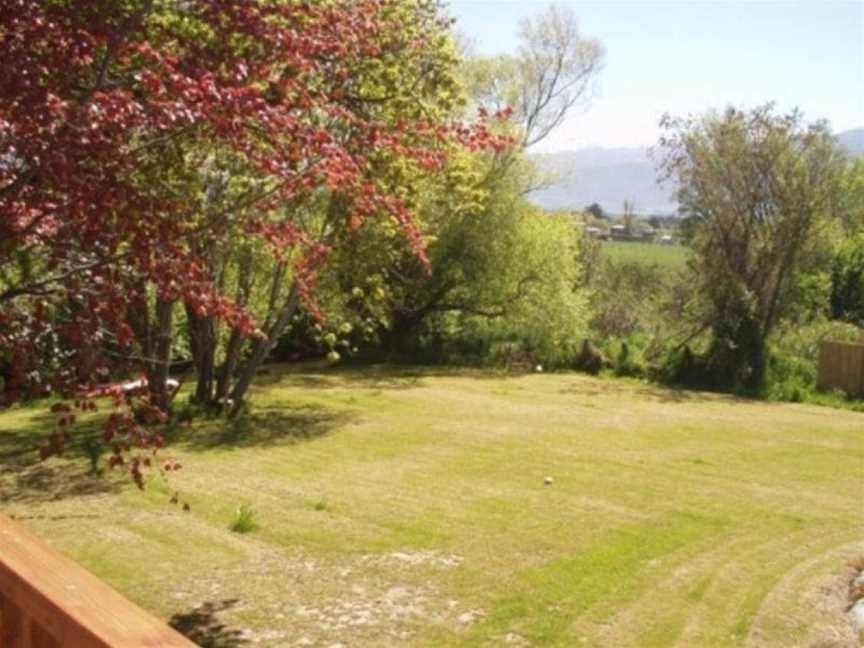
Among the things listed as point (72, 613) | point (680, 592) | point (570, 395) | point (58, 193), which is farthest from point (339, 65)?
point (570, 395)

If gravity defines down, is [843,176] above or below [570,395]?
above

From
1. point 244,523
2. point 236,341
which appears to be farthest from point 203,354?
point 244,523

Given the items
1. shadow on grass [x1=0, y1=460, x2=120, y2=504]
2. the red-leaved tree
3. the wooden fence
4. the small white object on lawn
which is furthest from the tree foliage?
the red-leaved tree

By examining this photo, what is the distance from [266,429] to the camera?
14594mm

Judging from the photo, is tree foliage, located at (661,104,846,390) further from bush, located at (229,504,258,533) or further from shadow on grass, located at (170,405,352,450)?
bush, located at (229,504,258,533)

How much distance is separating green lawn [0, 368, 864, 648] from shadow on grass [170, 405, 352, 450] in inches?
3.3

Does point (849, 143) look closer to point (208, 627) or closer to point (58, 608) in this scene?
point (208, 627)

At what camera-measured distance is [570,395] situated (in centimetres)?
1988

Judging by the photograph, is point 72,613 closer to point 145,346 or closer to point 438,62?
point 438,62

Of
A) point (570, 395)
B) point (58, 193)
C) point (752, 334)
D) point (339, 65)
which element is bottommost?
point (570, 395)

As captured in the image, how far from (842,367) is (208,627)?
17392 mm

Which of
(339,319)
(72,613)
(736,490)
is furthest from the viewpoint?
(339,319)

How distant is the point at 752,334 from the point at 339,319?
31.2 feet

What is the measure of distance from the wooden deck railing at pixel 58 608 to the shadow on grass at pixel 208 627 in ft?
14.8
